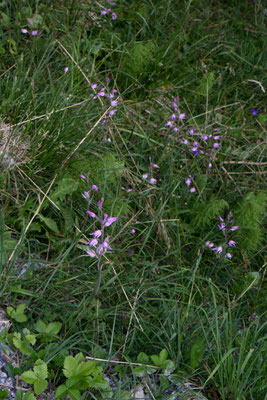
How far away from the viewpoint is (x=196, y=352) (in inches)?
81.7

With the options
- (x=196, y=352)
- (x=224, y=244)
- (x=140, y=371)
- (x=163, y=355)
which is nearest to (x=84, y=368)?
(x=140, y=371)

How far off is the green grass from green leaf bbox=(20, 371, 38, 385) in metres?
0.11

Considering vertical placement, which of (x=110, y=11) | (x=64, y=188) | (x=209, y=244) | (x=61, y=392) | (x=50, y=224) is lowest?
(x=209, y=244)

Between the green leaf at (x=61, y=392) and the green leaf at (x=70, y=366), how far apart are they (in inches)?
1.7

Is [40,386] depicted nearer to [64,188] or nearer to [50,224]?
[50,224]

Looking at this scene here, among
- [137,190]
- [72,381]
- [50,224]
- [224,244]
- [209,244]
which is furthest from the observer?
[137,190]

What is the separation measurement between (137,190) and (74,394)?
1.40 metres

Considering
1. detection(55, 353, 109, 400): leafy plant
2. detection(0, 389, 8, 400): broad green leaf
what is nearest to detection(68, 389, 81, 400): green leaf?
detection(55, 353, 109, 400): leafy plant

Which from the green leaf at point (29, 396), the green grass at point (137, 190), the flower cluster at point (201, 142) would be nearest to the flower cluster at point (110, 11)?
the green grass at point (137, 190)

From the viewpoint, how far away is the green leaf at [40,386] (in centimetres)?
179

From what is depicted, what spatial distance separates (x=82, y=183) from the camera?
269 cm

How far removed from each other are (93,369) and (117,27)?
286 centimetres

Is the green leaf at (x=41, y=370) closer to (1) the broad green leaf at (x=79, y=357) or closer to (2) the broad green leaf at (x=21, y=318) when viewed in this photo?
(1) the broad green leaf at (x=79, y=357)

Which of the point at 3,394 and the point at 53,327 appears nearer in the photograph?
the point at 3,394
